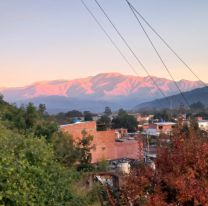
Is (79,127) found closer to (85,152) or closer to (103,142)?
(103,142)

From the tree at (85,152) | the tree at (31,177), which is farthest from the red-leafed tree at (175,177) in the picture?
the tree at (85,152)

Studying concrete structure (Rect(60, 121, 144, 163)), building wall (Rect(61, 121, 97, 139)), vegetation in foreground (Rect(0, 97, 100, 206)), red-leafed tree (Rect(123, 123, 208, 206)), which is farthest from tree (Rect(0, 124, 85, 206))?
building wall (Rect(61, 121, 97, 139))

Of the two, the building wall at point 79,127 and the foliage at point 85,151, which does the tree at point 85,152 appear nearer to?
the foliage at point 85,151

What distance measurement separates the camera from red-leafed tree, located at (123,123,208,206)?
17.2 feet

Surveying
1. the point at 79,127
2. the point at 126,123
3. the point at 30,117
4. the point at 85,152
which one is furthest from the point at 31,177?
the point at 126,123

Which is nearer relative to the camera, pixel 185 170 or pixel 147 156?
pixel 185 170

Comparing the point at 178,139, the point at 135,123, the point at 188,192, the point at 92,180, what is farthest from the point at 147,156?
the point at 135,123

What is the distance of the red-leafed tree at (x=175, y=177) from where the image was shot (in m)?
5.25

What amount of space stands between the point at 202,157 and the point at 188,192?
491 mm

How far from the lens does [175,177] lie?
5.37 m

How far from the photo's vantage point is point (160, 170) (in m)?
5.72

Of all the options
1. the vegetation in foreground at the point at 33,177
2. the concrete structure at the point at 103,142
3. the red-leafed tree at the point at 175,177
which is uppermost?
the red-leafed tree at the point at 175,177

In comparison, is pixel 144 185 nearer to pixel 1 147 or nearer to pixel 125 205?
pixel 125 205

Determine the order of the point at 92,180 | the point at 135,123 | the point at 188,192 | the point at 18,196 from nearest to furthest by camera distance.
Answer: the point at 188,192 < the point at 18,196 < the point at 92,180 < the point at 135,123
